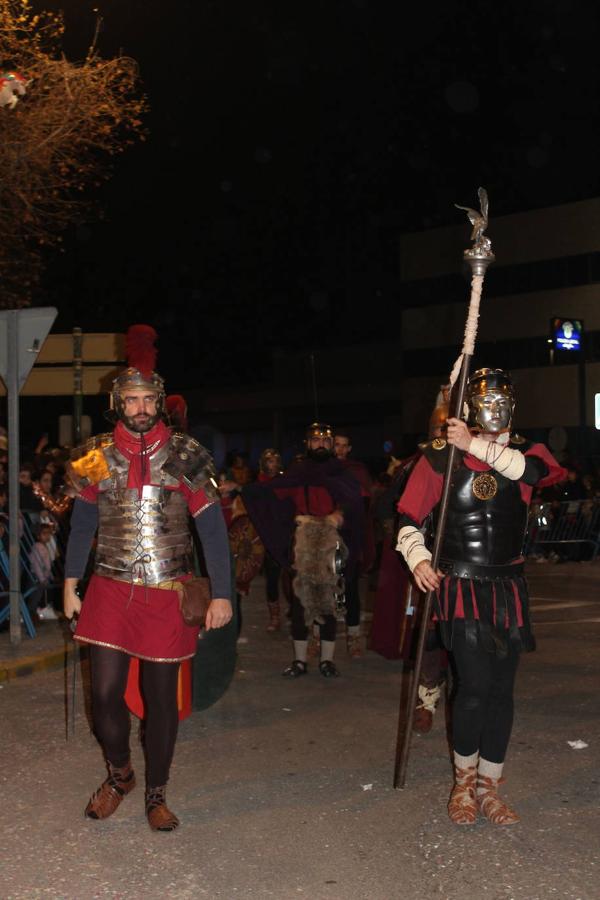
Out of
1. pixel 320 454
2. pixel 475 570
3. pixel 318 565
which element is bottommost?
pixel 318 565

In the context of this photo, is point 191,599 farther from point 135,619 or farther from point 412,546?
point 412,546

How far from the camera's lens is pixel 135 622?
5191mm

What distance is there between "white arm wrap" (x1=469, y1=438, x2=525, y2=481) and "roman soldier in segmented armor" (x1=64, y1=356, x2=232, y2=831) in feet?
3.93

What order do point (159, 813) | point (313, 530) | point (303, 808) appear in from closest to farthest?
point (159, 813), point (303, 808), point (313, 530)

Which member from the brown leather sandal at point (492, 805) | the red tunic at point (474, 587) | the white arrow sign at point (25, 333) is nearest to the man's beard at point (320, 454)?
the white arrow sign at point (25, 333)

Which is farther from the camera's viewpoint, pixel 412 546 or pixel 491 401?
pixel 412 546

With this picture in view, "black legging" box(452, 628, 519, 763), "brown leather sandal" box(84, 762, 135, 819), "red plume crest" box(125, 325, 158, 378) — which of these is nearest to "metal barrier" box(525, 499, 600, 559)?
"red plume crest" box(125, 325, 158, 378)

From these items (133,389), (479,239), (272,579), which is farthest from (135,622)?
(272,579)

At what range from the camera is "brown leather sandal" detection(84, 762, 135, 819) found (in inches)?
208

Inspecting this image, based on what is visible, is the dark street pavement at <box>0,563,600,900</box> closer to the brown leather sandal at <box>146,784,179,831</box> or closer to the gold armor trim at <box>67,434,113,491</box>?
the brown leather sandal at <box>146,784,179,831</box>

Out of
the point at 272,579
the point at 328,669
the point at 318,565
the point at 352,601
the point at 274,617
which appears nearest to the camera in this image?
the point at 328,669

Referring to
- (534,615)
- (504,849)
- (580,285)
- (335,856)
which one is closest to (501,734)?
(504,849)

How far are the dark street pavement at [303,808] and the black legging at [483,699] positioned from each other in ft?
1.16

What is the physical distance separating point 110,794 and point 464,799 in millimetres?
1572
